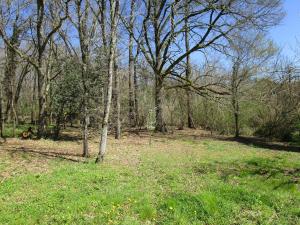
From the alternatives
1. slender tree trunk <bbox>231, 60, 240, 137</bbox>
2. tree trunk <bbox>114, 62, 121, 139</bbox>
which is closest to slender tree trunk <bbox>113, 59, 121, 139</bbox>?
tree trunk <bbox>114, 62, 121, 139</bbox>

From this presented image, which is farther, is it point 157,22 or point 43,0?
point 157,22

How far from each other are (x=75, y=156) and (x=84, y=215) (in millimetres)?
6056

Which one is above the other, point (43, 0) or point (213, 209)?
point (43, 0)

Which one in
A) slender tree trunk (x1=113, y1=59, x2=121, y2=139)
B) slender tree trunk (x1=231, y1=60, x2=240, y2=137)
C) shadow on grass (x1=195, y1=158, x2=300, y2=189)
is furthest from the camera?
slender tree trunk (x1=231, y1=60, x2=240, y2=137)

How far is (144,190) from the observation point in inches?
348

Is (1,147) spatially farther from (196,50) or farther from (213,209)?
(196,50)

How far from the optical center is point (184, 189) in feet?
29.6

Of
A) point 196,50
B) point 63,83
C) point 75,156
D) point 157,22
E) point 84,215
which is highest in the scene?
point 157,22

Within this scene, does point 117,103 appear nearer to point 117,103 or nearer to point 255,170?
point 117,103

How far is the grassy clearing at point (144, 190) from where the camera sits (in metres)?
7.27

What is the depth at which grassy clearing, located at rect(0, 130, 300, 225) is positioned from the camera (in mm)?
7273

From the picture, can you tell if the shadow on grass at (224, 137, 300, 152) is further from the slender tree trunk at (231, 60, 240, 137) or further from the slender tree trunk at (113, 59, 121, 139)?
the slender tree trunk at (113, 59, 121, 139)

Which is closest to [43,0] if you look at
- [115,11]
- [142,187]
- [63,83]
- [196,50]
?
[63,83]

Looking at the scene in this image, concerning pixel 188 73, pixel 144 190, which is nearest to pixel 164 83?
pixel 188 73
